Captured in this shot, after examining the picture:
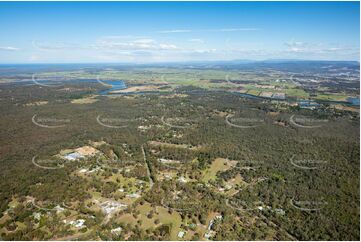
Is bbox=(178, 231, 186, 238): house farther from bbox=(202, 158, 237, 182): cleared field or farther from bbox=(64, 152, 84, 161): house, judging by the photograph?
bbox=(64, 152, 84, 161): house

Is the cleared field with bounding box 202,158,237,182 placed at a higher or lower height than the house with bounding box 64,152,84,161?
lower

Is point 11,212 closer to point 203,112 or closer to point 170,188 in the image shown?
point 170,188

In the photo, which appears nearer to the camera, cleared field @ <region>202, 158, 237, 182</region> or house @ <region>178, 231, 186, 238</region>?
house @ <region>178, 231, 186, 238</region>

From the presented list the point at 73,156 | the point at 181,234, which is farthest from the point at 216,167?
the point at 73,156

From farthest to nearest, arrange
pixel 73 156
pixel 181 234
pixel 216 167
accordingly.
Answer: pixel 73 156
pixel 216 167
pixel 181 234

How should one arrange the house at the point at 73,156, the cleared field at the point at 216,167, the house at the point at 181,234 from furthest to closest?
the house at the point at 73,156 → the cleared field at the point at 216,167 → the house at the point at 181,234

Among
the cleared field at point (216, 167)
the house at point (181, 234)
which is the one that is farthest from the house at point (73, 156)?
the house at point (181, 234)

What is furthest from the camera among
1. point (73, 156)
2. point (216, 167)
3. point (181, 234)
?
point (73, 156)

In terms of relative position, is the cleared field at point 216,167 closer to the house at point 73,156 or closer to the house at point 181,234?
the house at point 181,234

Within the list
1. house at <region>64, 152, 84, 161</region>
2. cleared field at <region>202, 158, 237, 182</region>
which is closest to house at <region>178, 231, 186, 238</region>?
cleared field at <region>202, 158, 237, 182</region>

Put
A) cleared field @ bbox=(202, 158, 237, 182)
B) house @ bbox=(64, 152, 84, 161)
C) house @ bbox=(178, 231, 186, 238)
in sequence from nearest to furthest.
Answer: house @ bbox=(178, 231, 186, 238) → cleared field @ bbox=(202, 158, 237, 182) → house @ bbox=(64, 152, 84, 161)

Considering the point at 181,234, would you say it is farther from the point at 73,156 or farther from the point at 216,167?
the point at 73,156
